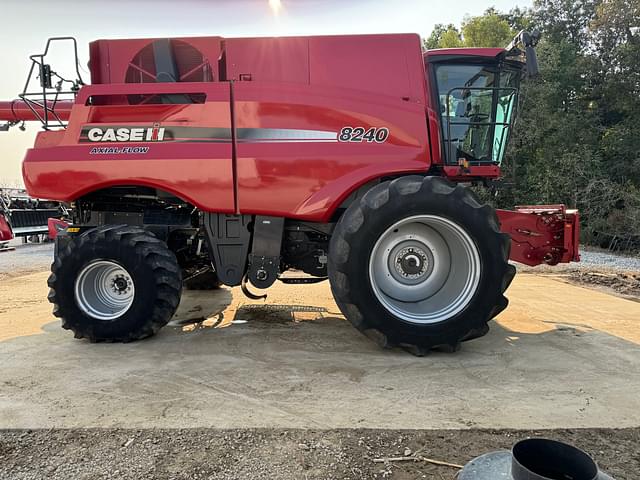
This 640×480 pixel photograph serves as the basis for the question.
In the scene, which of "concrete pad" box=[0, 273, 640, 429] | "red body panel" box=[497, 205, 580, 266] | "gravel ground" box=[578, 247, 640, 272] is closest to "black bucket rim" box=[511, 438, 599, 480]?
"concrete pad" box=[0, 273, 640, 429]

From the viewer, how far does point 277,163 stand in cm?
424

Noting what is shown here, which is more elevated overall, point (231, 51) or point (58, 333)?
point (231, 51)

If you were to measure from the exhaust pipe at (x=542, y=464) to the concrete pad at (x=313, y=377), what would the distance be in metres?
0.66

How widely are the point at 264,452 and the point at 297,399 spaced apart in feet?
2.21

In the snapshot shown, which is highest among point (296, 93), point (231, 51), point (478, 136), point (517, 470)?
point (231, 51)

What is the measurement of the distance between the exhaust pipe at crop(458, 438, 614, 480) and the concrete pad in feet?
2.17

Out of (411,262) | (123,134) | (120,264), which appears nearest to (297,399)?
(411,262)

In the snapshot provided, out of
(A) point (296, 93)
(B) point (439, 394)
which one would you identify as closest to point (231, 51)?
(A) point (296, 93)

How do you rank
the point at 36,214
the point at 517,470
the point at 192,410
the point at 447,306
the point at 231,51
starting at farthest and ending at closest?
the point at 36,214
the point at 231,51
the point at 447,306
the point at 192,410
the point at 517,470

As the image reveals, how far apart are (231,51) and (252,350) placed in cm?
284

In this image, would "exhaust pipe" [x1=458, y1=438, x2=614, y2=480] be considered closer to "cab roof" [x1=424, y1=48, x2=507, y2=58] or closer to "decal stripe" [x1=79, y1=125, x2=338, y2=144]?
"decal stripe" [x1=79, y1=125, x2=338, y2=144]

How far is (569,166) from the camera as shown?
17.3 m

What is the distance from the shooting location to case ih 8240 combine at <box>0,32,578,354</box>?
4.21m

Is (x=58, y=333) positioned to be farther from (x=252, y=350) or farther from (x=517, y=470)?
(x=517, y=470)
